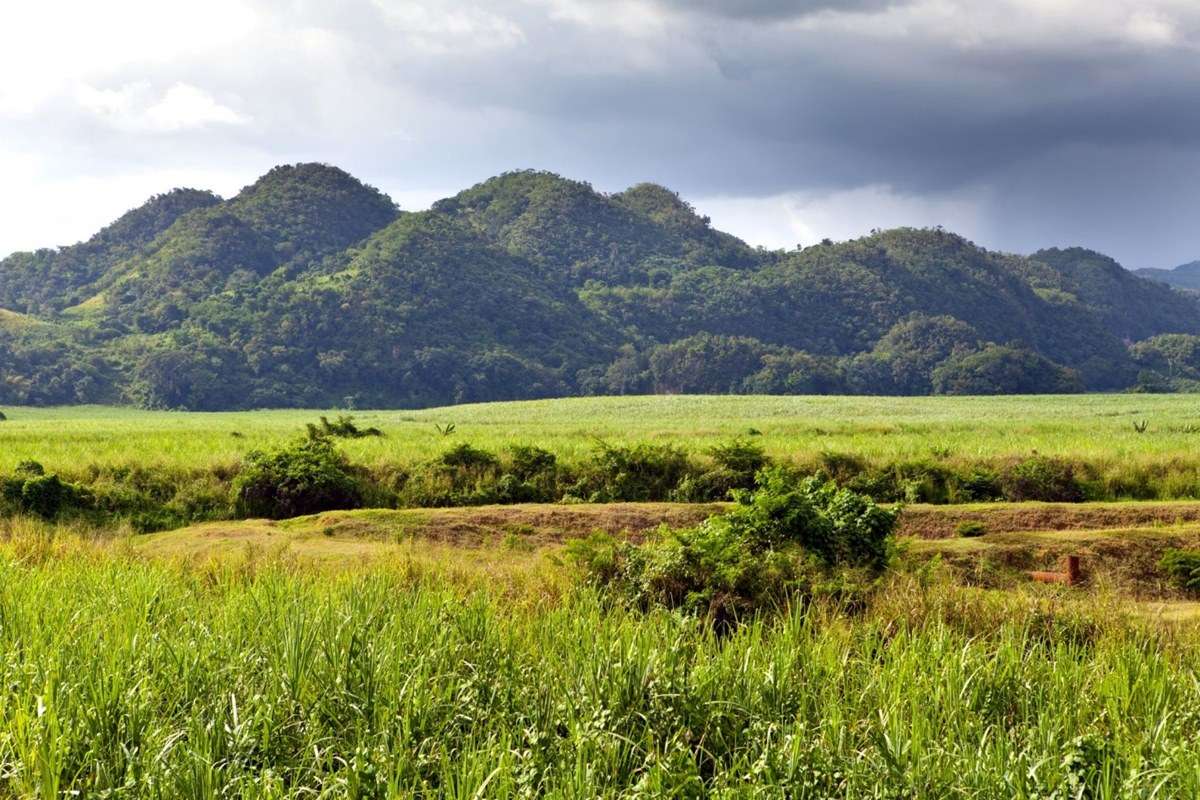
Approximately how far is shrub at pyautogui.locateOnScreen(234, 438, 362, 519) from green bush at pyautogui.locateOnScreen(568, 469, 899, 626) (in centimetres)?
1033

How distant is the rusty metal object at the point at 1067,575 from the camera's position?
1344cm

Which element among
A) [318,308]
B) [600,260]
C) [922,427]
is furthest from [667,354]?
[922,427]

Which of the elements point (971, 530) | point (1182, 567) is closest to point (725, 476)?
point (971, 530)

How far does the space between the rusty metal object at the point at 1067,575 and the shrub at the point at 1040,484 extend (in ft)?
A: 29.0

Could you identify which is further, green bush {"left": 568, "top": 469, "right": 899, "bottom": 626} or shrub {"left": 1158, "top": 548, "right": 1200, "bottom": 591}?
shrub {"left": 1158, "top": 548, "right": 1200, "bottom": 591}

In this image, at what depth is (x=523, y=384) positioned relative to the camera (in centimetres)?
11588

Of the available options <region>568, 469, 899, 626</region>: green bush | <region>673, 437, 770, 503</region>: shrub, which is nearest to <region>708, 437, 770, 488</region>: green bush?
<region>673, 437, 770, 503</region>: shrub

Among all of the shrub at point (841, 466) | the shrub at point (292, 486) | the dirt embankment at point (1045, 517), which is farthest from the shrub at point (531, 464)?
the dirt embankment at point (1045, 517)

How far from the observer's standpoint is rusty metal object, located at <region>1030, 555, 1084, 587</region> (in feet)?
44.1

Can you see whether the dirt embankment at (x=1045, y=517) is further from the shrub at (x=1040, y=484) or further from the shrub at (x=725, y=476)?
the shrub at (x=725, y=476)

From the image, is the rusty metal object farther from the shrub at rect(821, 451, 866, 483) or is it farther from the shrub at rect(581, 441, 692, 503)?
the shrub at rect(581, 441, 692, 503)

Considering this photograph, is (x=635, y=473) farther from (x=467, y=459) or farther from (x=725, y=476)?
(x=467, y=459)

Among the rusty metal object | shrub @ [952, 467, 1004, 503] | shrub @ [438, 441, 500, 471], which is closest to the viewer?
the rusty metal object

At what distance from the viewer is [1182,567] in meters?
14.4
